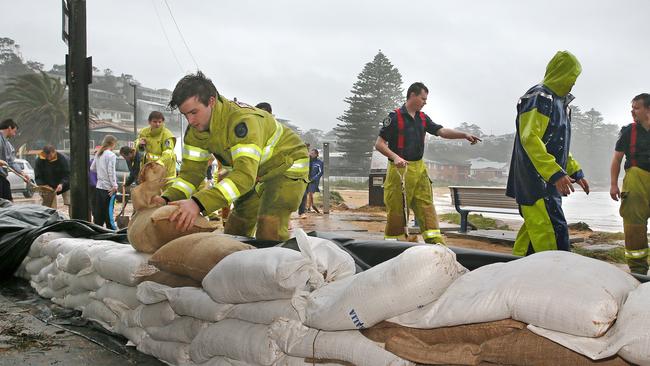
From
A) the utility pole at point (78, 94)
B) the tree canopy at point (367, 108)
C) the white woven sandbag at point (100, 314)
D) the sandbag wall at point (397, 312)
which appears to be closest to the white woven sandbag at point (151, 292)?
the sandbag wall at point (397, 312)

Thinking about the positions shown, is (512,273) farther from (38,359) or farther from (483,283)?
(38,359)

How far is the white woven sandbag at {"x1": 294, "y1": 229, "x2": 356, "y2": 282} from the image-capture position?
2479mm

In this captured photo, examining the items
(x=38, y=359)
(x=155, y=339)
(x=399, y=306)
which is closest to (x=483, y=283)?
(x=399, y=306)

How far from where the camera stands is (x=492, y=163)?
67500 millimetres

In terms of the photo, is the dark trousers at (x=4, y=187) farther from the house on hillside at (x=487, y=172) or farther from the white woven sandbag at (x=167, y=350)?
the house on hillside at (x=487, y=172)

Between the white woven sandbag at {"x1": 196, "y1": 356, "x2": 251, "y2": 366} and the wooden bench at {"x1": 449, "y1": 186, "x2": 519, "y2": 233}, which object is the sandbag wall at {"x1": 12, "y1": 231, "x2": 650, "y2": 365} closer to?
the white woven sandbag at {"x1": 196, "y1": 356, "x2": 251, "y2": 366}

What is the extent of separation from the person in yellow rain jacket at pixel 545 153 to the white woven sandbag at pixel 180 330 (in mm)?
2057

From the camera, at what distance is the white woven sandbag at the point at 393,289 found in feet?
6.22

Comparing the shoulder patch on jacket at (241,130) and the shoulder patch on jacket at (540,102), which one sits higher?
the shoulder patch on jacket at (540,102)

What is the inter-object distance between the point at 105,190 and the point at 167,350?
6382mm

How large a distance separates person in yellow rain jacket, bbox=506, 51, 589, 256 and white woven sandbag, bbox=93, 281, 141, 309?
7.75ft

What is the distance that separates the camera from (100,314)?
3.45 metres

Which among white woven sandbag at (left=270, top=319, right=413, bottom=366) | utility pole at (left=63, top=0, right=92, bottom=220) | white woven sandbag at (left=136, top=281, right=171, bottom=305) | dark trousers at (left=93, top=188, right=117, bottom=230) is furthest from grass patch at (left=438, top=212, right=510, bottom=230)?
white woven sandbag at (left=270, top=319, right=413, bottom=366)

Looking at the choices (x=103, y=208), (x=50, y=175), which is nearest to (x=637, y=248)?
(x=103, y=208)
